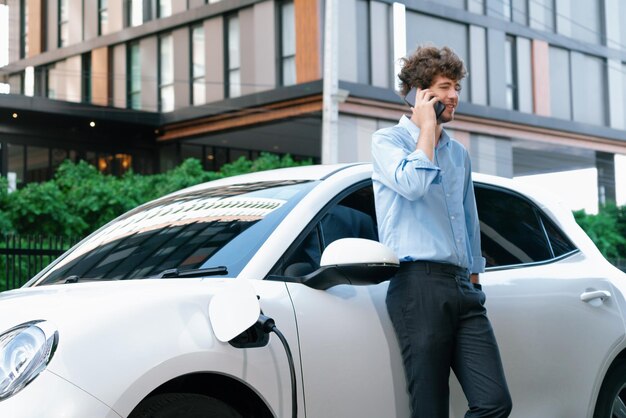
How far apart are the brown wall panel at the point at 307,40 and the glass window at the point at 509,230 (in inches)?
848

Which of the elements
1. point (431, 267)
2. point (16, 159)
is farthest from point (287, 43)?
point (431, 267)

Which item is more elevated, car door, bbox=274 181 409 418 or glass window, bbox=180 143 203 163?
glass window, bbox=180 143 203 163

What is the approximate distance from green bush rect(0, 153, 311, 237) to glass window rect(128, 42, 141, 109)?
32.9ft

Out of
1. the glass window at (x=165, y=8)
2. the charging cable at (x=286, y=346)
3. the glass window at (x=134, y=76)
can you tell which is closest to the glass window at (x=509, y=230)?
the charging cable at (x=286, y=346)

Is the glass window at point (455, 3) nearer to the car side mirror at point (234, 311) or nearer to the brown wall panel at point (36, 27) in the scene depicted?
the brown wall panel at point (36, 27)

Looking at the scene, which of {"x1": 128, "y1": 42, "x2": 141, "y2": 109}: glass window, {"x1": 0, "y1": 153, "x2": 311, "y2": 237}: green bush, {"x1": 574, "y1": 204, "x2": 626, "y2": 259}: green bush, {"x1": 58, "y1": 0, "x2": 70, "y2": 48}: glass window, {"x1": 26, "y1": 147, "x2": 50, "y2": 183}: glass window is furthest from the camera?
{"x1": 58, "y1": 0, "x2": 70, "y2": 48}: glass window

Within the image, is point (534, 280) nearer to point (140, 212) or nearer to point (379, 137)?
point (379, 137)

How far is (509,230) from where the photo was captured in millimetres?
4449

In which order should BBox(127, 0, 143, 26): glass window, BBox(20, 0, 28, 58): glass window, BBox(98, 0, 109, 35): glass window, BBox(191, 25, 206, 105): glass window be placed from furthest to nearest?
BBox(20, 0, 28, 58): glass window, BBox(98, 0, 109, 35): glass window, BBox(127, 0, 143, 26): glass window, BBox(191, 25, 206, 105): glass window

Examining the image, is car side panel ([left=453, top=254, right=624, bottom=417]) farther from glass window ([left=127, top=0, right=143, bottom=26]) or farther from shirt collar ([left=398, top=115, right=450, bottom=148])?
glass window ([left=127, top=0, right=143, bottom=26])

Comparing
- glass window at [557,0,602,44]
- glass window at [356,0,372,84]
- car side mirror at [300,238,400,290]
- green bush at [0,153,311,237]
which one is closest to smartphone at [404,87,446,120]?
car side mirror at [300,238,400,290]

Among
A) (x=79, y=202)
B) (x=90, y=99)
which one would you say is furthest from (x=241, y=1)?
(x=79, y=202)

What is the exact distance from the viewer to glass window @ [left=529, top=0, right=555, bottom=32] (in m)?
33.1

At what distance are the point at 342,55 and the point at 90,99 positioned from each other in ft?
39.9
